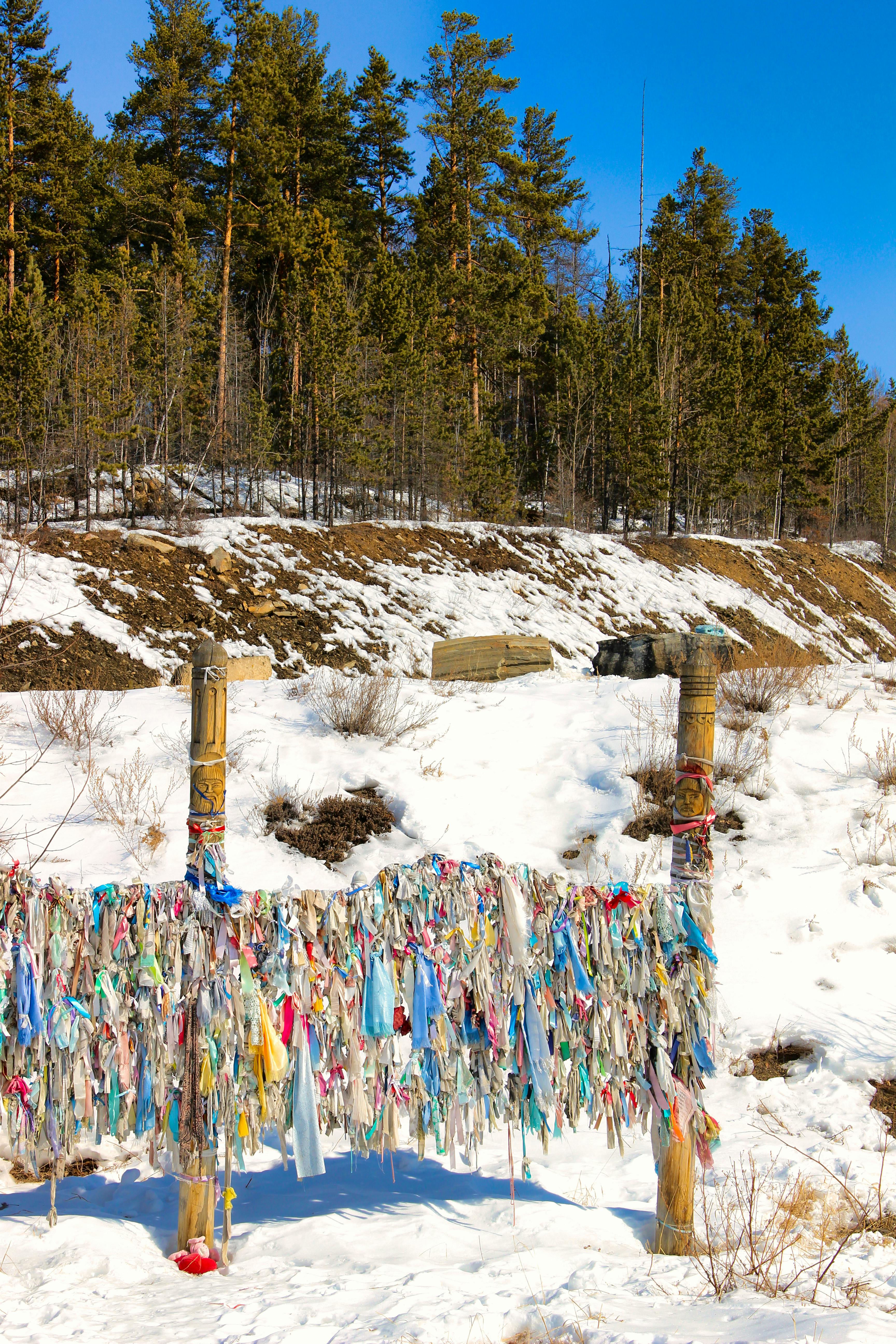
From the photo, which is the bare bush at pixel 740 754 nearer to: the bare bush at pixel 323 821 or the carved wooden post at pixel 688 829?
the bare bush at pixel 323 821

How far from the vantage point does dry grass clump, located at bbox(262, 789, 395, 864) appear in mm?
6035

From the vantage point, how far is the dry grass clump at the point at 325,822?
6.04 metres

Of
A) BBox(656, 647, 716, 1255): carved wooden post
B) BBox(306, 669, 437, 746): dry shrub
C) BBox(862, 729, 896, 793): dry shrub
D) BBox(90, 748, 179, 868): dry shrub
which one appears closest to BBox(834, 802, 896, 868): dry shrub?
BBox(862, 729, 896, 793): dry shrub

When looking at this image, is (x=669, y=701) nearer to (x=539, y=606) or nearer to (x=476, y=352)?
(x=539, y=606)

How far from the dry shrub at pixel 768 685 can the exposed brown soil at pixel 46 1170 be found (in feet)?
20.0

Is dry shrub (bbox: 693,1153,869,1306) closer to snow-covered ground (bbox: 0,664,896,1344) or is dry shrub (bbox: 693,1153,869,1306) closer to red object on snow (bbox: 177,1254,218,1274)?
snow-covered ground (bbox: 0,664,896,1344)

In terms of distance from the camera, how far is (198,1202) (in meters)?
2.84

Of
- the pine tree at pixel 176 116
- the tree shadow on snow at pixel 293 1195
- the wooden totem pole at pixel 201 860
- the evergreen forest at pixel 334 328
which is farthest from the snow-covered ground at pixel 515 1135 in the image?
the pine tree at pixel 176 116

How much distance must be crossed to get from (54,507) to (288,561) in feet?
16.5

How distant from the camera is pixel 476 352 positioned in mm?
26031

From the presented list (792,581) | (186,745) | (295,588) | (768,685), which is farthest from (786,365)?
(186,745)

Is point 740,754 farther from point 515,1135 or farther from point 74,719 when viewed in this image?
point 74,719

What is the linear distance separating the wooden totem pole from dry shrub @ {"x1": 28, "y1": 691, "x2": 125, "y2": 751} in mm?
3861

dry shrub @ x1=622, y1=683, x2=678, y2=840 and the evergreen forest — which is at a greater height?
the evergreen forest
